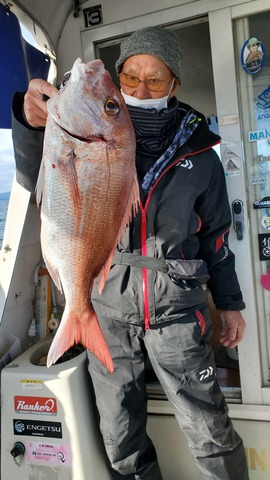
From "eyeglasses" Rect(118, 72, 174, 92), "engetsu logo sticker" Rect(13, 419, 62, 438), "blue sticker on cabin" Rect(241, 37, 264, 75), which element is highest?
"blue sticker on cabin" Rect(241, 37, 264, 75)

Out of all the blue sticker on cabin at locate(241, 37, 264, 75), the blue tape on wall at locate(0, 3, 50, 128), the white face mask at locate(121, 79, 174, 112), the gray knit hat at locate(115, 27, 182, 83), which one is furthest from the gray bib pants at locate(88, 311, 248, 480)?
the blue sticker on cabin at locate(241, 37, 264, 75)

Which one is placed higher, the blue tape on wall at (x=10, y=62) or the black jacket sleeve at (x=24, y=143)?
the blue tape on wall at (x=10, y=62)

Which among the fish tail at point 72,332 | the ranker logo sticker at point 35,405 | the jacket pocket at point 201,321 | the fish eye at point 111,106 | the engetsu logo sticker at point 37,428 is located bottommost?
the engetsu logo sticker at point 37,428

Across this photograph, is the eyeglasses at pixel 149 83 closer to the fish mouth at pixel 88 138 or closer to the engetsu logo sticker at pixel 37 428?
the fish mouth at pixel 88 138

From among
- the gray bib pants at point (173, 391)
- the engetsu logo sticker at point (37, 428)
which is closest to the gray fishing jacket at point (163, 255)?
the gray bib pants at point (173, 391)

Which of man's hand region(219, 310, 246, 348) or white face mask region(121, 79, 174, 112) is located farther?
man's hand region(219, 310, 246, 348)

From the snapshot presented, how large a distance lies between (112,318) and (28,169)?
83 cm

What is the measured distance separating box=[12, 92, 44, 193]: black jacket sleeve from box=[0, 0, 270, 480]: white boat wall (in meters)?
1.02

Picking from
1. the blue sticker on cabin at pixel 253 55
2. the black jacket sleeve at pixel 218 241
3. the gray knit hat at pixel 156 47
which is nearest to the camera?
the gray knit hat at pixel 156 47

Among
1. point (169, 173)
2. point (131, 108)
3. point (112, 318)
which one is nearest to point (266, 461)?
point (112, 318)

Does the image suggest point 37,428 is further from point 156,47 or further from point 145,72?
point 156,47

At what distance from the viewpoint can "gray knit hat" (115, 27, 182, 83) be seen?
187cm

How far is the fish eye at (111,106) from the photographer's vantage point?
53.1 inches

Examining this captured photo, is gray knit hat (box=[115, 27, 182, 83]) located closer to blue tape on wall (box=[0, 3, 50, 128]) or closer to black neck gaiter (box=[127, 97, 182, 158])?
black neck gaiter (box=[127, 97, 182, 158])
